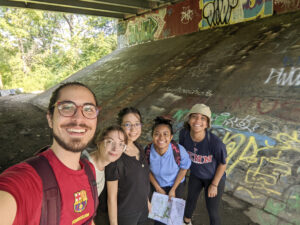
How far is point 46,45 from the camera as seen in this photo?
30.2m

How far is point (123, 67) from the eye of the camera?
13.0 meters

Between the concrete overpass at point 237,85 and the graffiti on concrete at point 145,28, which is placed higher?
the graffiti on concrete at point 145,28

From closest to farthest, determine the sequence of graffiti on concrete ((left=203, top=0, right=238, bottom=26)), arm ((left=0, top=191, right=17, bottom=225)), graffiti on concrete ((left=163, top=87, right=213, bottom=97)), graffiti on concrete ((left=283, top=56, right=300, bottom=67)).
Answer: arm ((left=0, top=191, right=17, bottom=225)) < graffiti on concrete ((left=283, top=56, right=300, bottom=67)) < graffiti on concrete ((left=163, top=87, right=213, bottom=97)) < graffiti on concrete ((left=203, top=0, right=238, bottom=26))

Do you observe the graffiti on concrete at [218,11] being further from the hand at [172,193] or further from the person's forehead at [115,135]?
the person's forehead at [115,135]

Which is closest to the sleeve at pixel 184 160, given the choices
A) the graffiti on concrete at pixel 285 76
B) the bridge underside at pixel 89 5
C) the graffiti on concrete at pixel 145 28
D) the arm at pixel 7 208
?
the arm at pixel 7 208

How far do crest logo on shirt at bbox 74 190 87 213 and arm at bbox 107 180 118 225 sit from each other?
2.19 feet

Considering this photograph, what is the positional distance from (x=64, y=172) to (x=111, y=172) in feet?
2.55

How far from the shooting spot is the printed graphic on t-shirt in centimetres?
279

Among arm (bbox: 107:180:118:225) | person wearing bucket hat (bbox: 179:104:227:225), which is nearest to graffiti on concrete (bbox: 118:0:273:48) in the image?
person wearing bucket hat (bbox: 179:104:227:225)

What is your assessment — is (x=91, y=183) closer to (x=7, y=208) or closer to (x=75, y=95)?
(x=7, y=208)

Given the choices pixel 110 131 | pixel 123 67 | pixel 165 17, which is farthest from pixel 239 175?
pixel 165 17

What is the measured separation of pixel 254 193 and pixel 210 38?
9251 millimetres

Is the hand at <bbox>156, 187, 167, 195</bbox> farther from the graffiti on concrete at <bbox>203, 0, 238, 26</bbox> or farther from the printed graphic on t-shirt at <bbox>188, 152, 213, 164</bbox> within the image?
the graffiti on concrete at <bbox>203, 0, 238, 26</bbox>

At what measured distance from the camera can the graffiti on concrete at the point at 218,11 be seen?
11.1m
